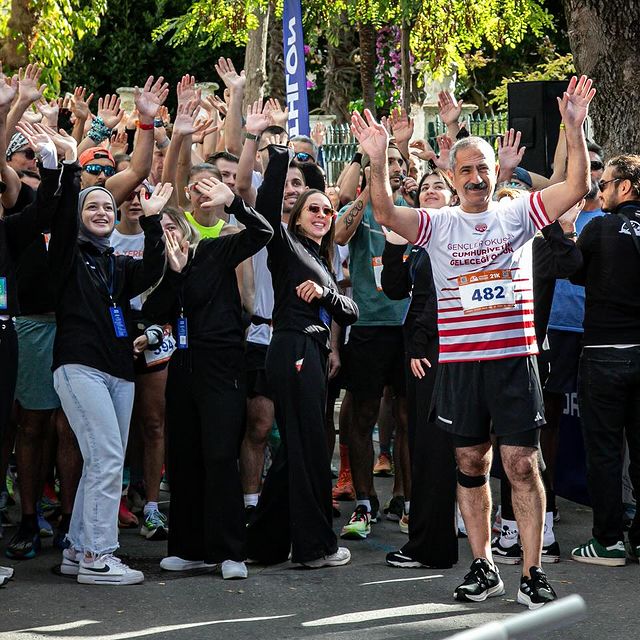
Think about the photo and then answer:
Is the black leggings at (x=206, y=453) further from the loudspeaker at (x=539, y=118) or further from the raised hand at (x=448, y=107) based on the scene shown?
the loudspeaker at (x=539, y=118)

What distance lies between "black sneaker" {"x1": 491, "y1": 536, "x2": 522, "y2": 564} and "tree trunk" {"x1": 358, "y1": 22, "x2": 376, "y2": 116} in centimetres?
1378

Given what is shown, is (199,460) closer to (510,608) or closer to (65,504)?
(65,504)

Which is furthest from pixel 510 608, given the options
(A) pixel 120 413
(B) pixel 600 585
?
(A) pixel 120 413

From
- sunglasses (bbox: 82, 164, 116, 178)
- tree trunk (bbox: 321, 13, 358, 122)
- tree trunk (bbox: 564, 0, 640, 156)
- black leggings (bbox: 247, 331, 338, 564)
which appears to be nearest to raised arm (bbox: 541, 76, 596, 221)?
black leggings (bbox: 247, 331, 338, 564)

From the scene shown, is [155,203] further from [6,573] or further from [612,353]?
[612,353]

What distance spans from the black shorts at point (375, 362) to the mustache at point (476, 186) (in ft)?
7.24

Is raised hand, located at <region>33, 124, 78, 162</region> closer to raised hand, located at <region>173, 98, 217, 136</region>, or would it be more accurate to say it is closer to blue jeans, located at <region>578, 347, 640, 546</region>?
raised hand, located at <region>173, 98, 217, 136</region>

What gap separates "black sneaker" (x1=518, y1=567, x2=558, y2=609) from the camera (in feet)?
19.6

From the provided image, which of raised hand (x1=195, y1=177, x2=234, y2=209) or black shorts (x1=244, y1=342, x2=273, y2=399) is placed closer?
raised hand (x1=195, y1=177, x2=234, y2=209)

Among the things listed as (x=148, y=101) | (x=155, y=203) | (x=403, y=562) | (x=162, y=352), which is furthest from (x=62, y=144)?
(x=403, y=562)

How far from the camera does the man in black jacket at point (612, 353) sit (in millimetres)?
7234

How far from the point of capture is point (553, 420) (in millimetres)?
8078

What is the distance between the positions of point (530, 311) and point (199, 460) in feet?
6.73

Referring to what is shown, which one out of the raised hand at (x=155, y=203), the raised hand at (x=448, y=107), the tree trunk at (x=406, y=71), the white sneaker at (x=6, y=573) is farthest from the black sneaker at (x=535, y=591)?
the tree trunk at (x=406, y=71)
